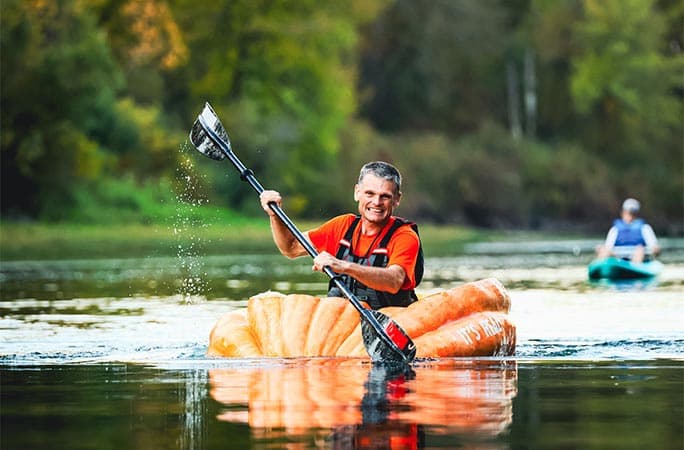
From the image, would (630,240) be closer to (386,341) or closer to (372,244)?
(372,244)

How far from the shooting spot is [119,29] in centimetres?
5053

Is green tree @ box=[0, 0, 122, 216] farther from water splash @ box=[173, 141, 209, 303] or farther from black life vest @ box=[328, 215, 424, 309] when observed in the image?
black life vest @ box=[328, 215, 424, 309]

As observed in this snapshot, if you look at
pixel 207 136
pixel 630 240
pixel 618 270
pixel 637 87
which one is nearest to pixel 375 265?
pixel 207 136

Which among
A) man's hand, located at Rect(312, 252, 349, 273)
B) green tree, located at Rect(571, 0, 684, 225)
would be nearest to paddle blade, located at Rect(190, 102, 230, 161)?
man's hand, located at Rect(312, 252, 349, 273)

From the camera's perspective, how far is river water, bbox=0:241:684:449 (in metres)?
9.13

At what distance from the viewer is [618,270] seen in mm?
27875

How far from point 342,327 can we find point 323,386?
6.77 feet

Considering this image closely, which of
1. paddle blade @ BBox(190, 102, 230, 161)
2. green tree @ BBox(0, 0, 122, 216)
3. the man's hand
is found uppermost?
green tree @ BBox(0, 0, 122, 216)

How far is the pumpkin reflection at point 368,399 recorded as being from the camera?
30.3 feet

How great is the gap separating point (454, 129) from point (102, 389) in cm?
6568

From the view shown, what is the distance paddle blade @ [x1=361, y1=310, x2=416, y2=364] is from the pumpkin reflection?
130 mm

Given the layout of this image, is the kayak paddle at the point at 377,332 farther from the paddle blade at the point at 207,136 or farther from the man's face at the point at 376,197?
the paddle blade at the point at 207,136

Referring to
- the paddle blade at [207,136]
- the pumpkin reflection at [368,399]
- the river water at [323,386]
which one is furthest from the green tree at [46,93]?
the pumpkin reflection at [368,399]

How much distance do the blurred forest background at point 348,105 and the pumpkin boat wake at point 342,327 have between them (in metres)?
21.8
